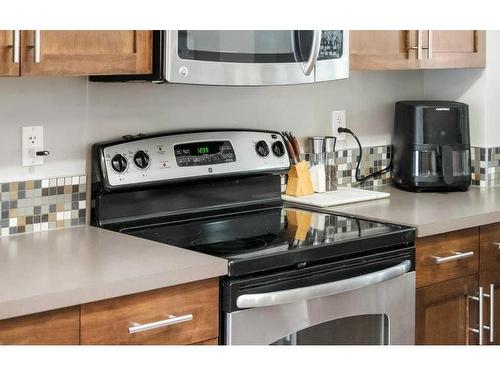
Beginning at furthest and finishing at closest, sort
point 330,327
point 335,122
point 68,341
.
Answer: point 335,122, point 330,327, point 68,341

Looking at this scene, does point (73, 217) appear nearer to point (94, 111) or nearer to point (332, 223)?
point (94, 111)

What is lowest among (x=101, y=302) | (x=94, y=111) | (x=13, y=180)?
(x=101, y=302)

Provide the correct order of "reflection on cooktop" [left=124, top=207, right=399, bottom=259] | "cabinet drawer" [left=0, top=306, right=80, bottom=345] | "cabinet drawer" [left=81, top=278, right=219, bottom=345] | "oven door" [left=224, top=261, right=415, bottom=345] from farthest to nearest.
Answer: "reflection on cooktop" [left=124, top=207, right=399, bottom=259], "oven door" [left=224, top=261, right=415, bottom=345], "cabinet drawer" [left=81, top=278, right=219, bottom=345], "cabinet drawer" [left=0, top=306, right=80, bottom=345]

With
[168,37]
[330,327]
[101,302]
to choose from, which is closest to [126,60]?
[168,37]

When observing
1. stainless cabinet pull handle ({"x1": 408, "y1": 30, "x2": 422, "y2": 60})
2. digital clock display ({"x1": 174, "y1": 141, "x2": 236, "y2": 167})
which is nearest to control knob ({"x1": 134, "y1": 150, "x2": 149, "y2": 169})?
digital clock display ({"x1": 174, "y1": 141, "x2": 236, "y2": 167})

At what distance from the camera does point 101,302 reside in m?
1.65

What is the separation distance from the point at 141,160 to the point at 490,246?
1145mm

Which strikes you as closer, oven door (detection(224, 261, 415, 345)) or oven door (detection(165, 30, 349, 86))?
oven door (detection(224, 261, 415, 345))

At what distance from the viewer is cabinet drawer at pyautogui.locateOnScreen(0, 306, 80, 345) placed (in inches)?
60.1

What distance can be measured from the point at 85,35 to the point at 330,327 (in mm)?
954

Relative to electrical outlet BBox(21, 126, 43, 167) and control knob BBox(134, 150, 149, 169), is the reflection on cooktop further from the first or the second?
electrical outlet BBox(21, 126, 43, 167)

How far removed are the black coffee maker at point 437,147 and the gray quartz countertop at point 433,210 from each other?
0.05 meters

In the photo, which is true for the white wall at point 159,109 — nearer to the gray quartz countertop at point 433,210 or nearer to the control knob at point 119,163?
the control knob at point 119,163

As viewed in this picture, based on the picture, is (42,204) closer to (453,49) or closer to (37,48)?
(37,48)
